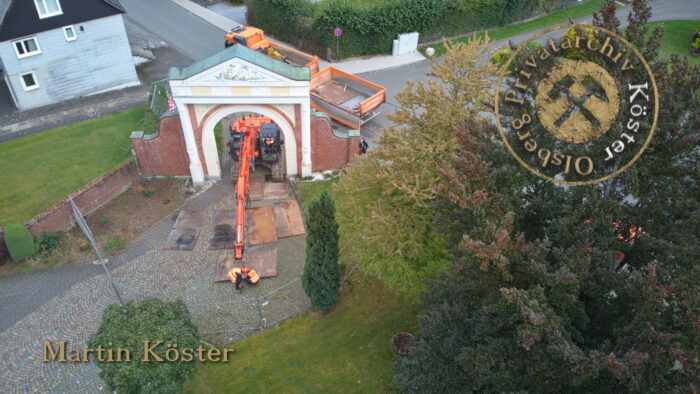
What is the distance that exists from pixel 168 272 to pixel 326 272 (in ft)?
28.4

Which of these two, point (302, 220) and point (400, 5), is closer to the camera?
point (302, 220)

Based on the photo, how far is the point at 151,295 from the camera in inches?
944

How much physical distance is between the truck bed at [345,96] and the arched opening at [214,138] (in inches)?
207

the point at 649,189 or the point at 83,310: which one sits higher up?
the point at 649,189

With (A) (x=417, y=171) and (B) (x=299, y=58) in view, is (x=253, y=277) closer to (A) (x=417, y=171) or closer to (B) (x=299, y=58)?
(A) (x=417, y=171)

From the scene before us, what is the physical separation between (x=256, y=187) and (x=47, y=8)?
19609 millimetres

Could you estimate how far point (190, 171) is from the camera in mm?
30406

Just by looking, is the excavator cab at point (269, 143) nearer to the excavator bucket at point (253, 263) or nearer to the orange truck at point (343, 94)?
the orange truck at point (343, 94)

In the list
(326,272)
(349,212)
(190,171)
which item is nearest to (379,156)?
(349,212)

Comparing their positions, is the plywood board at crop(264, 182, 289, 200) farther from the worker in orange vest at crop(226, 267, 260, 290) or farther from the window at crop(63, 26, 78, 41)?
the window at crop(63, 26, 78, 41)

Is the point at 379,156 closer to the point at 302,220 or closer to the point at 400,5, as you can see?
the point at 302,220

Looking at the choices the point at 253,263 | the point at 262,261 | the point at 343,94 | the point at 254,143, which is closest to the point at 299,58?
the point at 343,94

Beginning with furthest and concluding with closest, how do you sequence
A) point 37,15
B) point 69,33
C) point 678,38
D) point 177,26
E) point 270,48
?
point 177,26, point 678,38, point 270,48, point 69,33, point 37,15

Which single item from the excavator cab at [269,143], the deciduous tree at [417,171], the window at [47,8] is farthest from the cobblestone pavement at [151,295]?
the window at [47,8]
